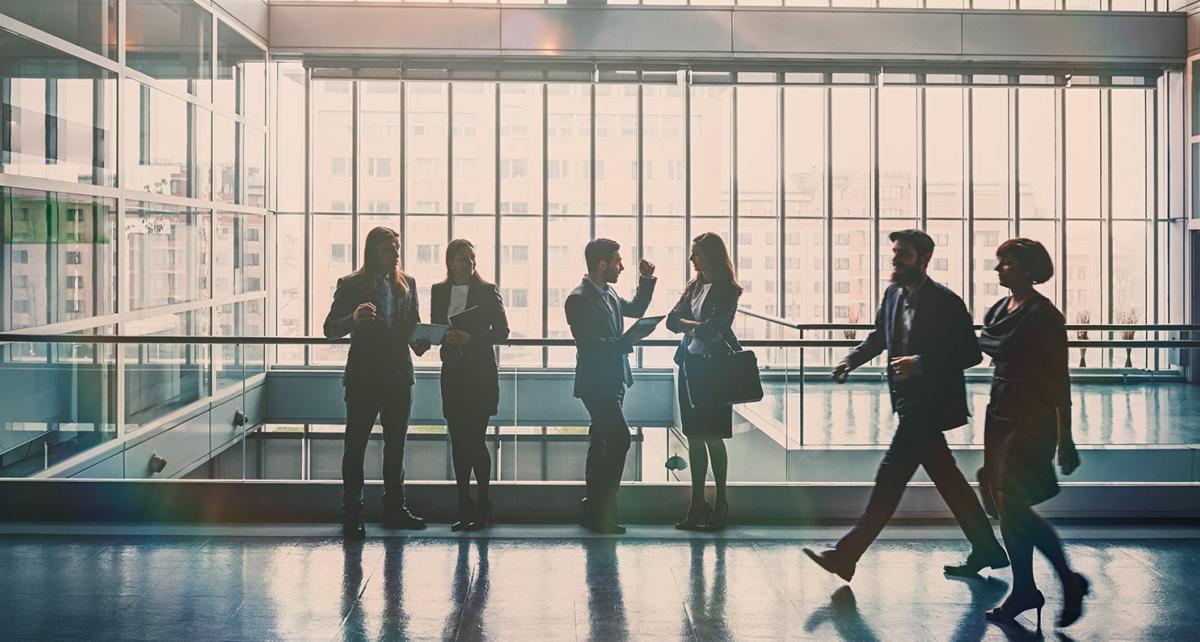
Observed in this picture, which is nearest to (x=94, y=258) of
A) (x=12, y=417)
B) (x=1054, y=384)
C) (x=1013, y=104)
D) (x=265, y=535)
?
(x=12, y=417)

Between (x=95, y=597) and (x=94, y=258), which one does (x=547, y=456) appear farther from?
(x=94, y=258)

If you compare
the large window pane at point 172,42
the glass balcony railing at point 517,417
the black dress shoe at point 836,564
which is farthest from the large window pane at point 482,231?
the black dress shoe at point 836,564

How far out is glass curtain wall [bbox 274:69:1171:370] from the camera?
15.1 meters

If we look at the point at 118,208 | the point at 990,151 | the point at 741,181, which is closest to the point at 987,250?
the point at 990,151

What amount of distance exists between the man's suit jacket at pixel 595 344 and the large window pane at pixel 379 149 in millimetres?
10353

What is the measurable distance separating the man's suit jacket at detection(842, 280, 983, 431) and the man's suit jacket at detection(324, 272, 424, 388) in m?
2.49

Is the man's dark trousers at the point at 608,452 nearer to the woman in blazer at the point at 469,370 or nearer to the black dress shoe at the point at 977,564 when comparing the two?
the woman in blazer at the point at 469,370

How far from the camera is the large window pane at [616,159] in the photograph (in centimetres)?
1528

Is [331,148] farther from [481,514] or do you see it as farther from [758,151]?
[481,514]

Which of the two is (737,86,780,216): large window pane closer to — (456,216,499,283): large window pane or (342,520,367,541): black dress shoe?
(456,216,499,283): large window pane

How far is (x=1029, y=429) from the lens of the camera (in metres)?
4.00

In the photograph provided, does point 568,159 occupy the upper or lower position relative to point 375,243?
upper

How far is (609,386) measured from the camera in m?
5.45

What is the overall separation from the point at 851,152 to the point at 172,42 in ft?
32.2
